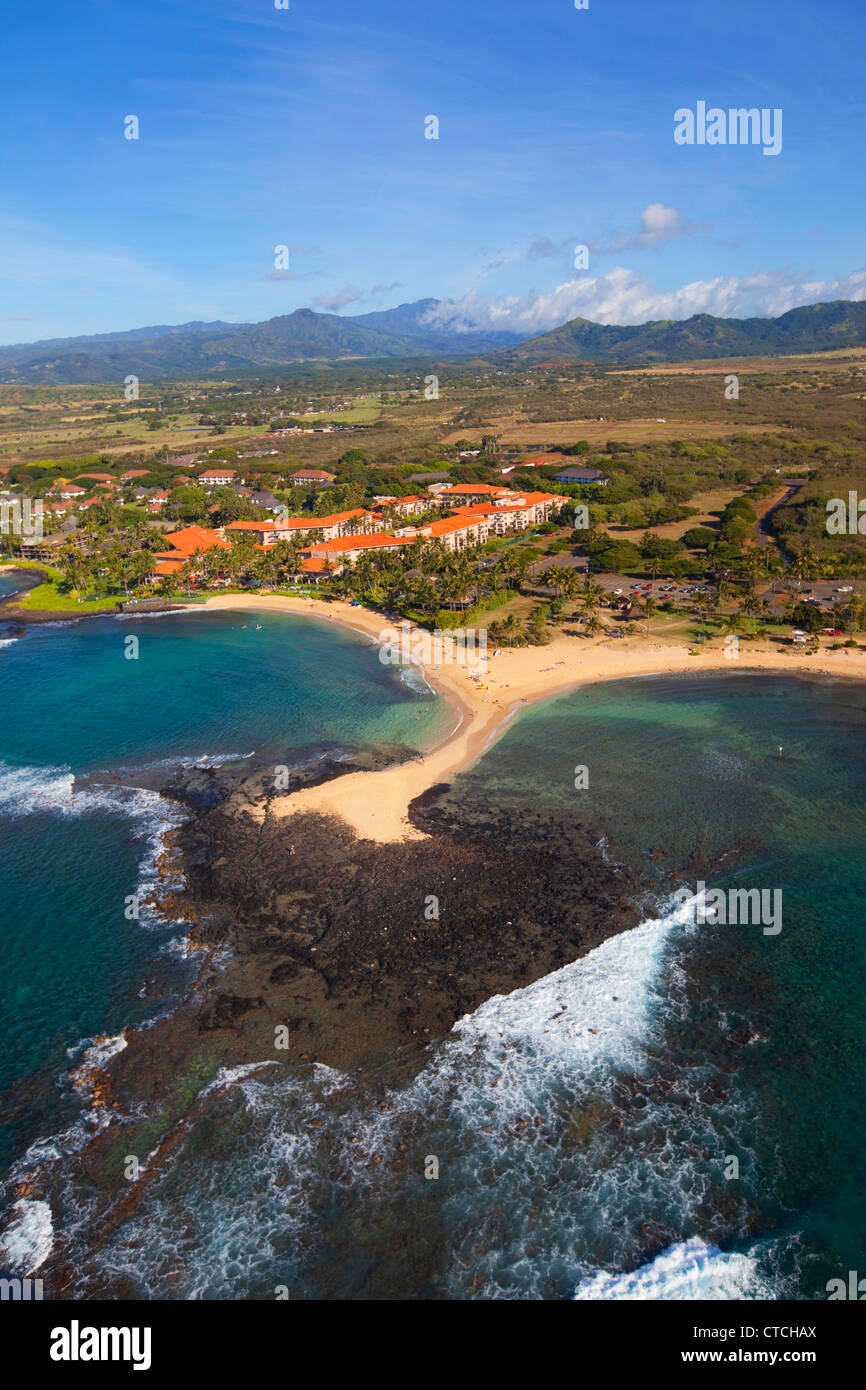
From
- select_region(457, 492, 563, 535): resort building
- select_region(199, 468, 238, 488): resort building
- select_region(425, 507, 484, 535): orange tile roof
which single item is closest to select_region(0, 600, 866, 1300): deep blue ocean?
select_region(425, 507, 484, 535): orange tile roof

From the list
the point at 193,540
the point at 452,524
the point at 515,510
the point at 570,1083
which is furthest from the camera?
the point at 515,510

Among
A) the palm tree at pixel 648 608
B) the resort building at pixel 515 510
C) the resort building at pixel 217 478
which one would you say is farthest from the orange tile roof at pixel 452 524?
the resort building at pixel 217 478

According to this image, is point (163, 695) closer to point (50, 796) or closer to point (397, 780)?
point (50, 796)

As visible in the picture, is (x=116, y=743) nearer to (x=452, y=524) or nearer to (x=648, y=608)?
(x=648, y=608)

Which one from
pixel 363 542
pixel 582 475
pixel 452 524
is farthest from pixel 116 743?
pixel 582 475

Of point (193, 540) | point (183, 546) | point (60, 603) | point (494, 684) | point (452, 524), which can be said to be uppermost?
point (452, 524)

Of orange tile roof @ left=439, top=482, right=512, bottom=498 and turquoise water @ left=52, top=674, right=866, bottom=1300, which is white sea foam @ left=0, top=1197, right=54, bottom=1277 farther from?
orange tile roof @ left=439, top=482, right=512, bottom=498
